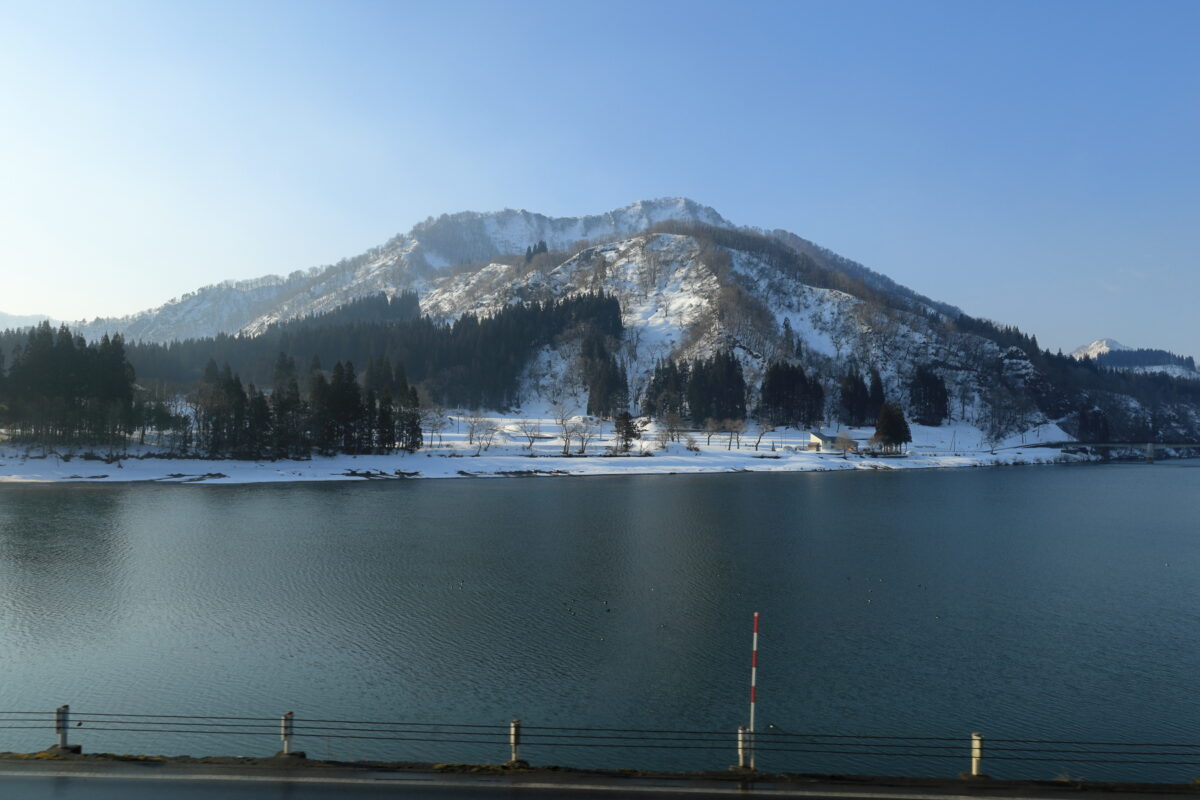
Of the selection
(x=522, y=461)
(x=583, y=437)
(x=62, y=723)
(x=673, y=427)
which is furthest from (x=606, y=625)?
(x=673, y=427)

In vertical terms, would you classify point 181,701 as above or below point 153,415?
below

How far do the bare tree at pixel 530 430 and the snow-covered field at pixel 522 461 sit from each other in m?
0.54

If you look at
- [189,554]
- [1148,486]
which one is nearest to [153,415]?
[189,554]

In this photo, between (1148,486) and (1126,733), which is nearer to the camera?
(1126,733)

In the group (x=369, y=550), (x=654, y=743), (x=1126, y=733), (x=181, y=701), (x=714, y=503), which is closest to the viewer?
(x=654, y=743)

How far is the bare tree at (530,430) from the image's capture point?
138 metres

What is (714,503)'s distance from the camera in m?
75.8

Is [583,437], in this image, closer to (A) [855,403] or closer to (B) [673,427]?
(B) [673,427]

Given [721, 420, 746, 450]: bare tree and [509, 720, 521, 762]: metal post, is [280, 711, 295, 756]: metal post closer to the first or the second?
[509, 720, 521, 762]: metal post

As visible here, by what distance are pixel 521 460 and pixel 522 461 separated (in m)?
0.92

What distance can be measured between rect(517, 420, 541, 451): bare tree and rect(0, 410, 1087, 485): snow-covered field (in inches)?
21.1

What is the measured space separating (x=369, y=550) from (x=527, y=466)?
65411mm

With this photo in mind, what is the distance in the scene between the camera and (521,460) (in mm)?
117625

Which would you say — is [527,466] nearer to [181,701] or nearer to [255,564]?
[255,564]
